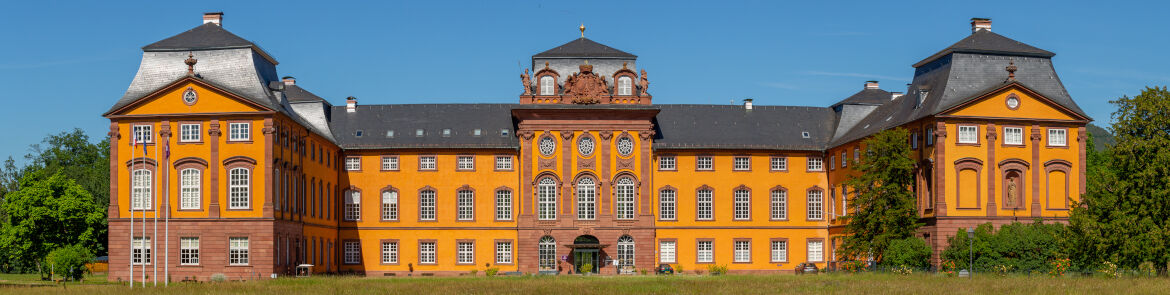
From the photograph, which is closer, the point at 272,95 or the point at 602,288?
the point at 602,288

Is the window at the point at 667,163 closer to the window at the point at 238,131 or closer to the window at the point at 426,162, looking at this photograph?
the window at the point at 426,162

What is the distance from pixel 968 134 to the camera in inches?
2552

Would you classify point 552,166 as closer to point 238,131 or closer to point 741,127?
point 741,127

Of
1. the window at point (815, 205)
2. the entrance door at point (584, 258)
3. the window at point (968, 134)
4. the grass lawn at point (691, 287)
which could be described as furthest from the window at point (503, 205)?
the window at point (968, 134)

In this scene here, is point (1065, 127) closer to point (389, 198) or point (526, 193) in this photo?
point (526, 193)

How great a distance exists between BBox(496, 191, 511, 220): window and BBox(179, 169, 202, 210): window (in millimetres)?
17989

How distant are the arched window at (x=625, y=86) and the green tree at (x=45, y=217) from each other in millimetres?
29160

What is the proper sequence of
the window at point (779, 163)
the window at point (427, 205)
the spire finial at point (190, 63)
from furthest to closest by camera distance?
the window at point (779, 163) < the window at point (427, 205) < the spire finial at point (190, 63)

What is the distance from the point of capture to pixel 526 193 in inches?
2982

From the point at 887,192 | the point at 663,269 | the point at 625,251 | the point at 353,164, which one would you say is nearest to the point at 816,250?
the point at 663,269

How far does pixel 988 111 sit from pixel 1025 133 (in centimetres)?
220

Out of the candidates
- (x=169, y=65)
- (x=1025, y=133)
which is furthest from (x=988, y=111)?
(x=169, y=65)

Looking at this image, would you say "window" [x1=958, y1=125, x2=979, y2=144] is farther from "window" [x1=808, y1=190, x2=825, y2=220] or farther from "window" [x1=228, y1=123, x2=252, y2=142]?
"window" [x1=228, y1=123, x2=252, y2=142]

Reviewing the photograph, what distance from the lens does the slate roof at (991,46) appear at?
67.1m
